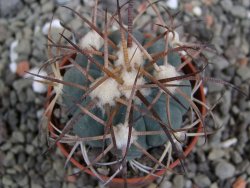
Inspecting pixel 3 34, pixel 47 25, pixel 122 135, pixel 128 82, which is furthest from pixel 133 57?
pixel 3 34

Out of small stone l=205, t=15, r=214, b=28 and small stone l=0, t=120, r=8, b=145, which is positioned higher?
small stone l=205, t=15, r=214, b=28

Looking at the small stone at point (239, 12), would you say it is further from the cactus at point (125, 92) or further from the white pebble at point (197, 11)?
the cactus at point (125, 92)

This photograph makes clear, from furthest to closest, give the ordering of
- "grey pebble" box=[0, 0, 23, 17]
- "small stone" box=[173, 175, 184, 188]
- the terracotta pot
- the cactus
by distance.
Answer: "grey pebble" box=[0, 0, 23, 17]
"small stone" box=[173, 175, 184, 188]
the terracotta pot
the cactus

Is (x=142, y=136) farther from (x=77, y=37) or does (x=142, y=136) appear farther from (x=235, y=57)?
(x=235, y=57)

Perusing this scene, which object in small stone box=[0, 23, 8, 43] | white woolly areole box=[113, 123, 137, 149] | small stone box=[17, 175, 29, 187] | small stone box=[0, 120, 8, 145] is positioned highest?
small stone box=[0, 23, 8, 43]

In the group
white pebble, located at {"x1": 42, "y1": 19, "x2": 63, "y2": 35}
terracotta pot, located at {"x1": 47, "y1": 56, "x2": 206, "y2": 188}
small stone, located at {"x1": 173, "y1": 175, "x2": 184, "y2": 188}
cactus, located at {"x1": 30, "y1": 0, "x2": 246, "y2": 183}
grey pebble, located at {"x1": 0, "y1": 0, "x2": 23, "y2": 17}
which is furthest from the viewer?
grey pebble, located at {"x1": 0, "y1": 0, "x2": 23, "y2": 17}

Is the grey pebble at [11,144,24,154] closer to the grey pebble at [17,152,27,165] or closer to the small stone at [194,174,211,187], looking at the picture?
the grey pebble at [17,152,27,165]

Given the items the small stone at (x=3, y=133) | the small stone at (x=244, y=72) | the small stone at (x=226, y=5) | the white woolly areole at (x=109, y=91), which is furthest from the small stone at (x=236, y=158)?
the small stone at (x=3, y=133)

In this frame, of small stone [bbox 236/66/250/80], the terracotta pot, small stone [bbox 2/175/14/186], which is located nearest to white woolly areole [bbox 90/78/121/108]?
the terracotta pot
